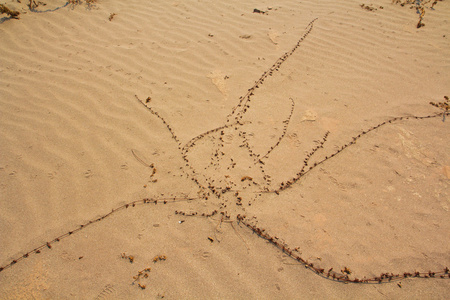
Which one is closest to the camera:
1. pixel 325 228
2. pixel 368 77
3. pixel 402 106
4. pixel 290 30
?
pixel 325 228

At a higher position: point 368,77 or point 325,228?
point 368,77

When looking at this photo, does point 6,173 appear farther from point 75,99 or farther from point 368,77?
point 368,77

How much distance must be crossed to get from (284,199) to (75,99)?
2856 mm

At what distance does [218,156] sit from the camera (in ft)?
9.93

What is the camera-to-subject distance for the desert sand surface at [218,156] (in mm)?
2211

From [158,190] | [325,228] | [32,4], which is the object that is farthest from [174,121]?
[32,4]

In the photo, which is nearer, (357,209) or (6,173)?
(357,209)

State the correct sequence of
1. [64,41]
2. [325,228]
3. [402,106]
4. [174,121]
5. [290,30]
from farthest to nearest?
[290,30], [64,41], [402,106], [174,121], [325,228]

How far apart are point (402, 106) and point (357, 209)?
189 centimetres

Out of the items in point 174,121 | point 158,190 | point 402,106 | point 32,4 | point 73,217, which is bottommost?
point 73,217

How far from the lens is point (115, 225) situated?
8.07ft

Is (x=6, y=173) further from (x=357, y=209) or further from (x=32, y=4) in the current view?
(x=32, y=4)

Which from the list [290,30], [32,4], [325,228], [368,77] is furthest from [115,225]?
[32,4]

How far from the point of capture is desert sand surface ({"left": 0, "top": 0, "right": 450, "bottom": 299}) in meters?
2.21
